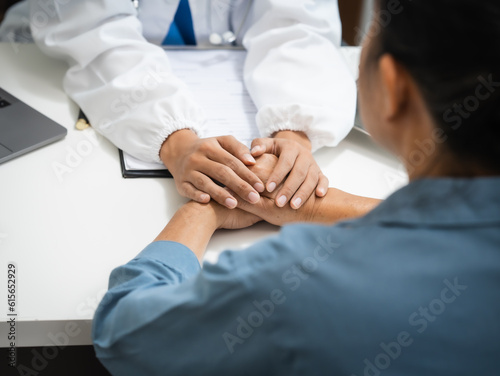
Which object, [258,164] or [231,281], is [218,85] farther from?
[231,281]

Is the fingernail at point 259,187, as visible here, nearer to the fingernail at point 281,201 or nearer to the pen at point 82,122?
the fingernail at point 281,201

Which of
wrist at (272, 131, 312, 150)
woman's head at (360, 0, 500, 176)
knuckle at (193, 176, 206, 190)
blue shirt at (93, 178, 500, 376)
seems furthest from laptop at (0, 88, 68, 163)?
woman's head at (360, 0, 500, 176)

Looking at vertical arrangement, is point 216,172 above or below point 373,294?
below

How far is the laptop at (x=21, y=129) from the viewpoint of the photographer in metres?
0.94

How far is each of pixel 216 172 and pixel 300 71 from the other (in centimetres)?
33

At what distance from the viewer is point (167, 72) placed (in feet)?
3.44

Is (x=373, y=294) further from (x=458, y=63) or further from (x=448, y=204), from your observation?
(x=458, y=63)

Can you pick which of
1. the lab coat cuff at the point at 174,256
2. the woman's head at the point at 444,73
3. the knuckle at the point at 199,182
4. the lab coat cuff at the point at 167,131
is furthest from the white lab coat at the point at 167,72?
the woman's head at the point at 444,73

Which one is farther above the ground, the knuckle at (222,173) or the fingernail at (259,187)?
the knuckle at (222,173)

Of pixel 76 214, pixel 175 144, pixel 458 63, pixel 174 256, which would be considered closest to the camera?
pixel 458 63

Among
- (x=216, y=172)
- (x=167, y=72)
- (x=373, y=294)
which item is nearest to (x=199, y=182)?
(x=216, y=172)

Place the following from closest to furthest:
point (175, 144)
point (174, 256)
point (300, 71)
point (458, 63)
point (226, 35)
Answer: point (458, 63), point (174, 256), point (175, 144), point (300, 71), point (226, 35)

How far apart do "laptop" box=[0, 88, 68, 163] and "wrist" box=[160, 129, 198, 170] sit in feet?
0.61

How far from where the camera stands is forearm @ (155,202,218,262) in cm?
79
